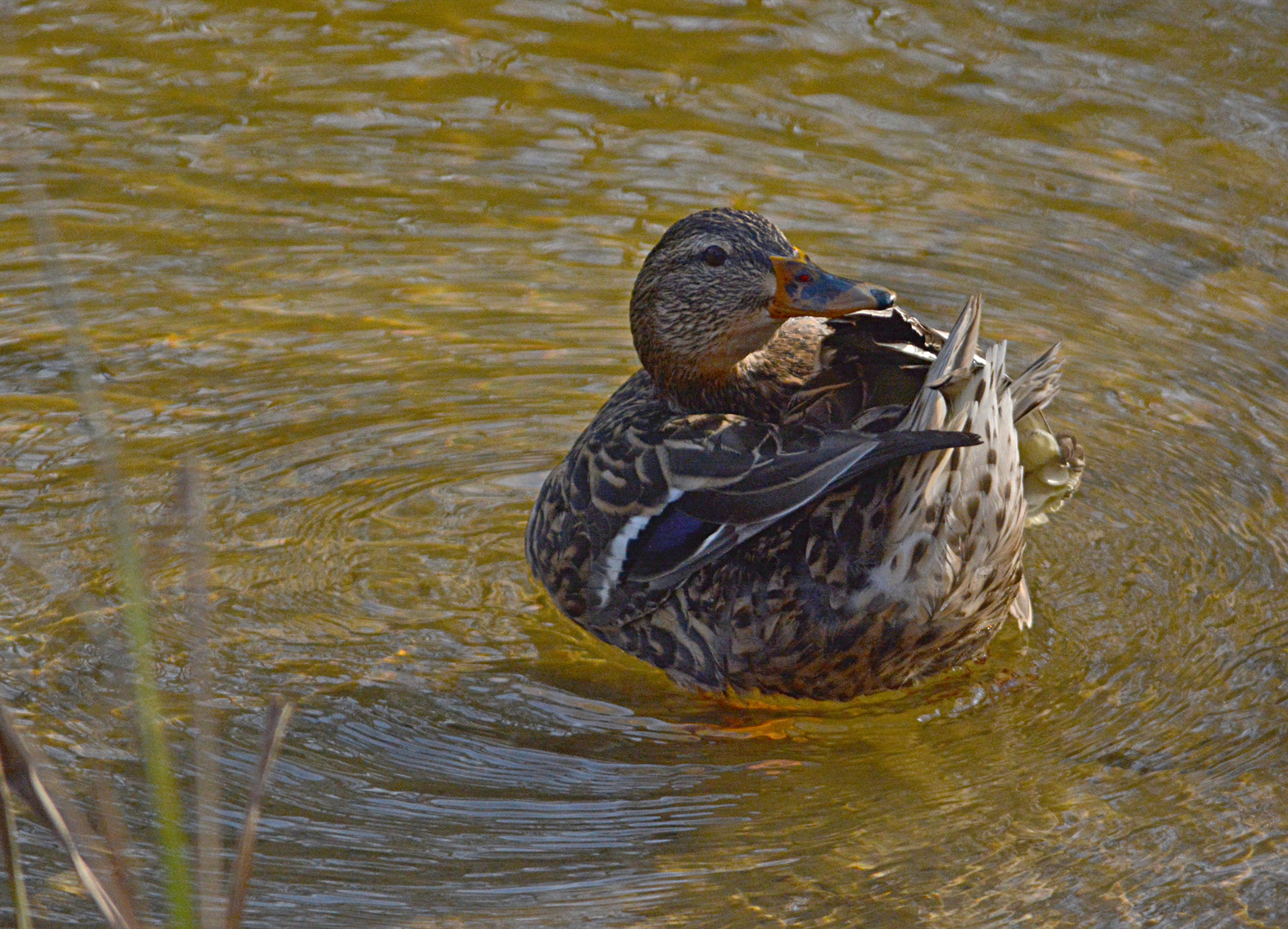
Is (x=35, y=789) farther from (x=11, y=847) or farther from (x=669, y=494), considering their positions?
(x=669, y=494)

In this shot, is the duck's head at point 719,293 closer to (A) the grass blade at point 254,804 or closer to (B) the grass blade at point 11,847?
(A) the grass blade at point 254,804

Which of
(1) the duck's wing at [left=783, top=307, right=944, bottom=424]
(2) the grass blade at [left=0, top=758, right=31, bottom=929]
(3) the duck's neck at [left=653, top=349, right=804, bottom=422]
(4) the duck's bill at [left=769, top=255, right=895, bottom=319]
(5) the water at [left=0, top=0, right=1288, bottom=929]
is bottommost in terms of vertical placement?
(5) the water at [left=0, top=0, right=1288, bottom=929]

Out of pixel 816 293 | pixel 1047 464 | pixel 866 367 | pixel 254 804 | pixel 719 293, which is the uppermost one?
pixel 254 804

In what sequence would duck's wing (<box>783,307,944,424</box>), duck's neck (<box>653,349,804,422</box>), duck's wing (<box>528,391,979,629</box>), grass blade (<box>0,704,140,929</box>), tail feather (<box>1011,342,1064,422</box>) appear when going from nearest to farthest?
grass blade (<box>0,704,140,929</box>) < duck's wing (<box>528,391,979,629</box>) < tail feather (<box>1011,342,1064,422</box>) < duck's wing (<box>783,307,944,424</box>) < duck's neck (<box>653,349,804,422</box>)

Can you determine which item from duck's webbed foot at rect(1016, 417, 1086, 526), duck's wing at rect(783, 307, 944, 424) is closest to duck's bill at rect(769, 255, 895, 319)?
duck's wing at rect(783, 307, 944, 424)

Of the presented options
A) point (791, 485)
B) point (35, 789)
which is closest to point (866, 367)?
point (791, 485)

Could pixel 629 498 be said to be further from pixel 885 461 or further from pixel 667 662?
pixel 885 461

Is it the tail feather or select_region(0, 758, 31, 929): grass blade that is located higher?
select_region(0, 758, 31, 929): grass blade

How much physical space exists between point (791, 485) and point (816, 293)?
742 mm

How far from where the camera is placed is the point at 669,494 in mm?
4238

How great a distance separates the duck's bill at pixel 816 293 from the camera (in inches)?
165

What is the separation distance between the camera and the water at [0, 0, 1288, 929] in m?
3.63

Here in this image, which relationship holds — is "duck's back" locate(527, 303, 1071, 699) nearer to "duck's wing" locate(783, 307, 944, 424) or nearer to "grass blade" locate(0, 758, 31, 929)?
"duck's wing" locate(783, 307, 944, 424)

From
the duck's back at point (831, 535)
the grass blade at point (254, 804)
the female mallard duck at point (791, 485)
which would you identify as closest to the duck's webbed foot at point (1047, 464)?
the female mallard duck at point (791, 485)
